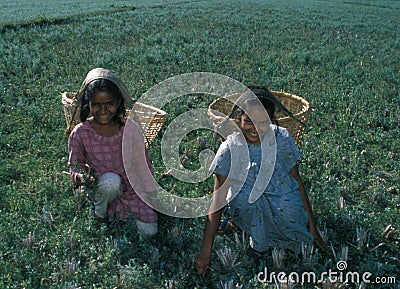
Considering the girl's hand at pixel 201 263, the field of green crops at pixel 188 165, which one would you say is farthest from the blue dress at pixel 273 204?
the girl's hand at pixel 201 263

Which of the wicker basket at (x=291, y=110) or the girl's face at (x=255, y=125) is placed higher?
the girl's face at (x=255, y=125)

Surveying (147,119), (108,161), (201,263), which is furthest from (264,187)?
(147,119)

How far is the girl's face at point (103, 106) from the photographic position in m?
3.68

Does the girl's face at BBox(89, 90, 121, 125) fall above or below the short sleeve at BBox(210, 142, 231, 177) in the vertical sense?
above

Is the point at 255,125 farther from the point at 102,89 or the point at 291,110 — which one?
the point at 291,110

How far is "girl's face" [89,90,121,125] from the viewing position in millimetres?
3676

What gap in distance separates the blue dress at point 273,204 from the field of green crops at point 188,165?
16 cm

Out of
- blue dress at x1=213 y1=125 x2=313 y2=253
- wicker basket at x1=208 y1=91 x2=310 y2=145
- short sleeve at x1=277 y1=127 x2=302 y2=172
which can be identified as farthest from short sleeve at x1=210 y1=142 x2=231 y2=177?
wicker basket at x1=208 y1=91 x2=310 y2=145

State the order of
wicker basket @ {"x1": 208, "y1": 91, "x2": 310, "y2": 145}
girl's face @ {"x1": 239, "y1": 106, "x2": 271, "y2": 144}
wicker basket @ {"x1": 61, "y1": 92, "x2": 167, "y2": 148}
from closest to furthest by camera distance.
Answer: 1. girl's face @ {"x1": 239, "y1": 106, "x2": 271, "y2": 144}
2. wicker basket @ {"x1": 208, "y1": 91, "x2": 310, "y2": 145}
3. wicker basket @ {"x1": 61, "y1": 92, "x2": 167, "y2": 148}

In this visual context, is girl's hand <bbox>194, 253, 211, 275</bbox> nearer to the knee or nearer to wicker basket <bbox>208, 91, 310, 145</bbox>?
the knee

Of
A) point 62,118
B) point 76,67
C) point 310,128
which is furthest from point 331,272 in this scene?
point 76,67

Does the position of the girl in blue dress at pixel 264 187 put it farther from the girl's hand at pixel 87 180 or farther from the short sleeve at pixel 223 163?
the girl's hand at pixel 87 180

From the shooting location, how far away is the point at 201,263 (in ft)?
11.0

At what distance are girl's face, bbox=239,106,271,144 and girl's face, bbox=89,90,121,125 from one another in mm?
1041
